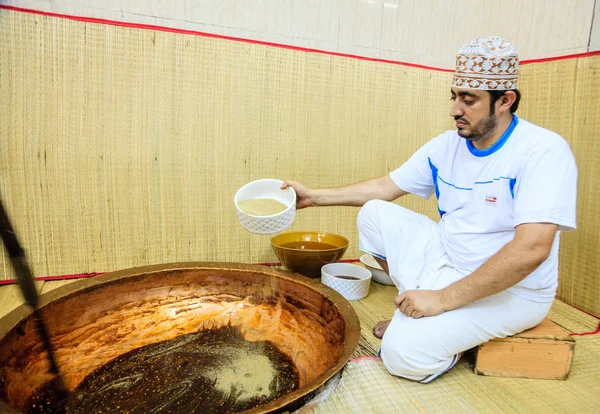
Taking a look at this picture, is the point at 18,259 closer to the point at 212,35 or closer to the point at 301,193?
the point at 301,193

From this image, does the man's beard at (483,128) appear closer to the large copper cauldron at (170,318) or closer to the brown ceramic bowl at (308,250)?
the large copper cauldron at (170,318)

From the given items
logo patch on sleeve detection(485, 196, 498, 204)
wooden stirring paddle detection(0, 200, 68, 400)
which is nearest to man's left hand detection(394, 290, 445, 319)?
logo patch on sleeve detection(485, 196, 498, 204)

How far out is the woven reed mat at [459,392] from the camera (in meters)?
1.27

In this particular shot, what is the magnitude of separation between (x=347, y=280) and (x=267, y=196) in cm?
58

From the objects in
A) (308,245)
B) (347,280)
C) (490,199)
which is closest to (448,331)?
(490,199)

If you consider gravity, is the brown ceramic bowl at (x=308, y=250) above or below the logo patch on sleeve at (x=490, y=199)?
below

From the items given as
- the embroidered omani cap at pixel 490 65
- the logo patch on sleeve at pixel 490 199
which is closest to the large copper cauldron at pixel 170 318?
the logo patch on sleeve at pixel 490 199

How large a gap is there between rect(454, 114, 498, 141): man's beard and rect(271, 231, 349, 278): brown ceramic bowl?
92cm

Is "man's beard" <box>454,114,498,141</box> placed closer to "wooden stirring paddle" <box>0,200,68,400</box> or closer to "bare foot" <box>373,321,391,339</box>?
"bare foot" <box>373,321,391,339</box>

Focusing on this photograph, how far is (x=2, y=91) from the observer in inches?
72.0

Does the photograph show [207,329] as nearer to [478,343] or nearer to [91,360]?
[91,360]

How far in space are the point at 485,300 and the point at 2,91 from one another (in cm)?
220

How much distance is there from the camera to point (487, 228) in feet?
4.74

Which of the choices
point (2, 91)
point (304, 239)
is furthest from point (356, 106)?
point (2, 91)
